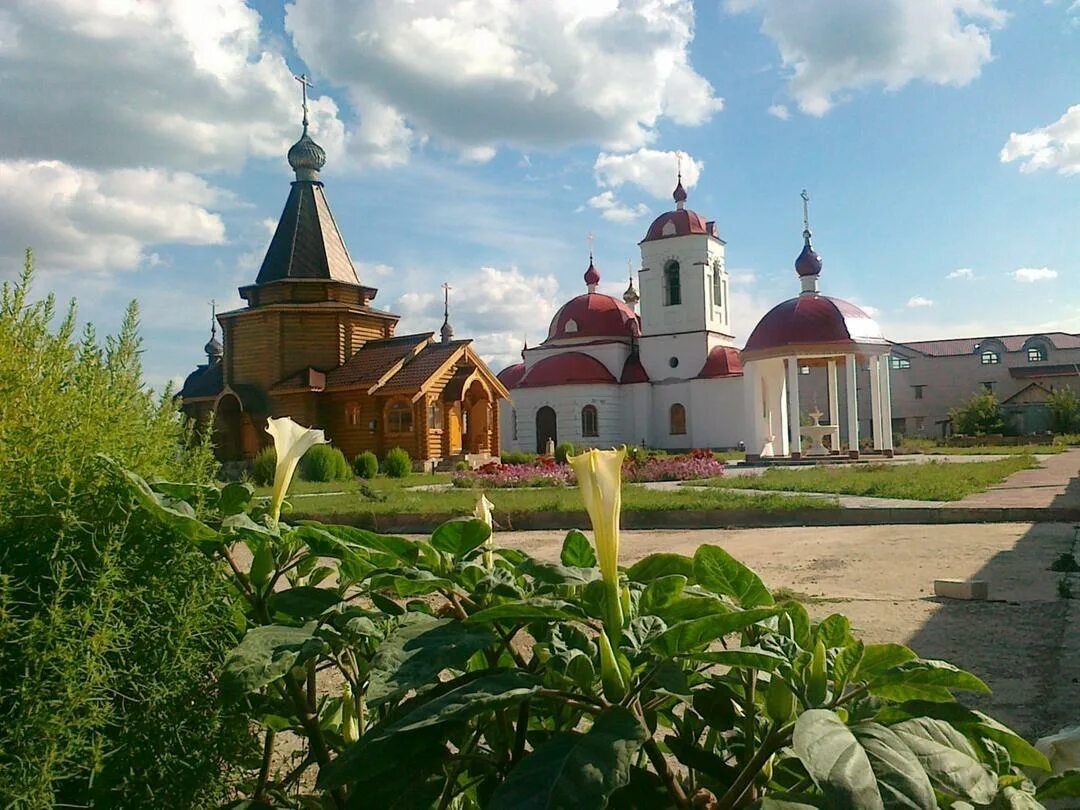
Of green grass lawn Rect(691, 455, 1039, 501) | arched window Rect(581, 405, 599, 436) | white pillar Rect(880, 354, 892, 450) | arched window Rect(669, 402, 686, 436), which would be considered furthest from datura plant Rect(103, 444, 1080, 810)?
arched window Rect(669, 402, 686, 436)

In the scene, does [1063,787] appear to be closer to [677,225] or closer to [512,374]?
[677,225]

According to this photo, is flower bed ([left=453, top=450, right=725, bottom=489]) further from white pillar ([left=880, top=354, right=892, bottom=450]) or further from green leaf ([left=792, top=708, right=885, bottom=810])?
green leaf ([left=792, top=708, right=885, bottom=810])

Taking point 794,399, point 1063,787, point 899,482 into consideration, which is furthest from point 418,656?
A: point 794,399

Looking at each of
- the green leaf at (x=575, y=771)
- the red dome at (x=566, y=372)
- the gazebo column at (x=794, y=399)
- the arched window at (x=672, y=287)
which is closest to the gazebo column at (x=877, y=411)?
the gazebo column at (x=794, y=399)

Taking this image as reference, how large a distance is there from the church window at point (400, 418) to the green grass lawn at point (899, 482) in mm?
12057

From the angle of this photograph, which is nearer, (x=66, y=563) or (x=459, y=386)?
(x=66, y=563)

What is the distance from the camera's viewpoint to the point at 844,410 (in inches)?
2104

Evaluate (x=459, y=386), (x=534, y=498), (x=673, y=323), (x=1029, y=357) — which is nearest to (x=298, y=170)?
(x=459, y=386)

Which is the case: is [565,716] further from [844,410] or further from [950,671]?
[844,410]

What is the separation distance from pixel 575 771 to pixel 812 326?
29738 mm

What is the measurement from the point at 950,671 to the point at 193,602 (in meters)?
1.12

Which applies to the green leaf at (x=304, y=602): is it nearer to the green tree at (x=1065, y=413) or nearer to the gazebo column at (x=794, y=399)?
the gazebo column at (x=794, y=399)

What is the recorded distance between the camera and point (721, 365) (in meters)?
38.8

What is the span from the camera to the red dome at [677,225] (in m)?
39.5
